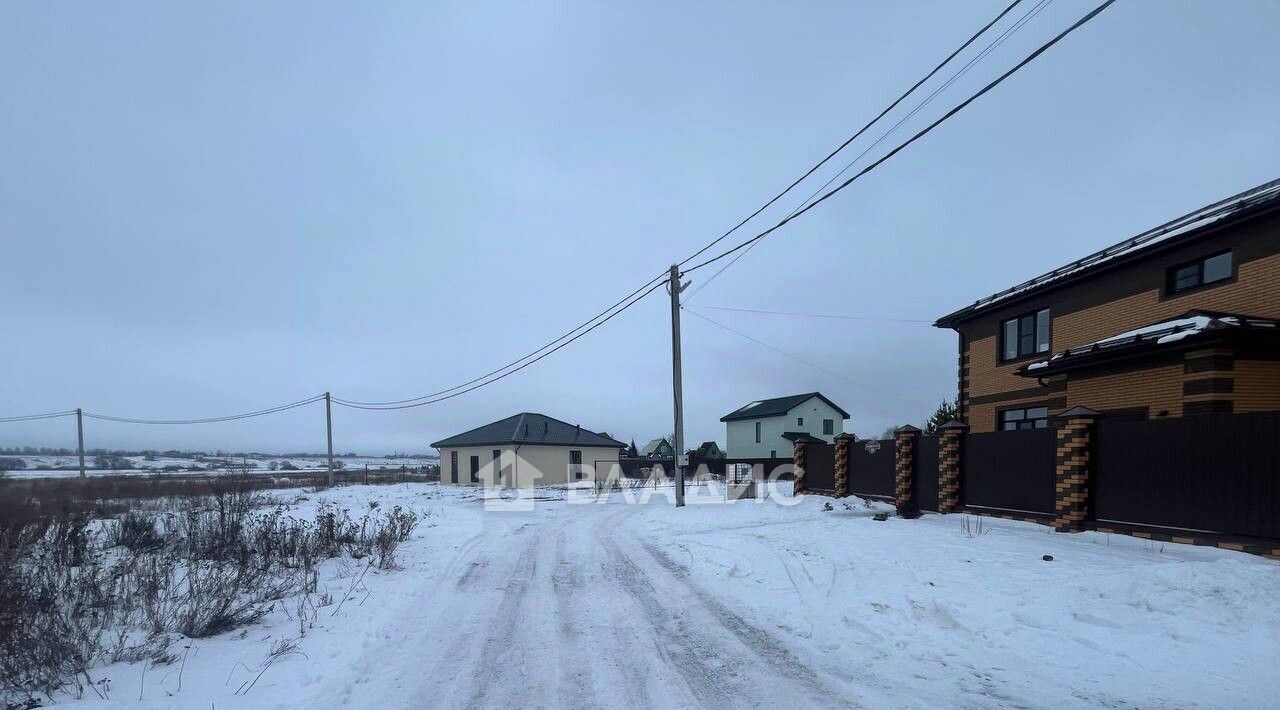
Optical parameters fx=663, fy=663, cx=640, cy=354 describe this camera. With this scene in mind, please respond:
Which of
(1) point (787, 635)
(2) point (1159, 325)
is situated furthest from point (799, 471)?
(1) point (787, 635)

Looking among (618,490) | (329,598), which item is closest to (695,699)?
(329,598)

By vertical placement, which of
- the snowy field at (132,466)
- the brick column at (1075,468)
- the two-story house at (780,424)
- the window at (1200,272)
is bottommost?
the snowy field at (132,466)

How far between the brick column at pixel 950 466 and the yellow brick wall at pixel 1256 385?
486cm

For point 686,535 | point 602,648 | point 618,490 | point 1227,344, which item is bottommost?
point 618,490

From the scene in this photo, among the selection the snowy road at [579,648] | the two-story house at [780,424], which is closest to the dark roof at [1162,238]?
the snowy road at [579,648]

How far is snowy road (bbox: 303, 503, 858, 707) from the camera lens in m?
5.04

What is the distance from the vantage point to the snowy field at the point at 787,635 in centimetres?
503

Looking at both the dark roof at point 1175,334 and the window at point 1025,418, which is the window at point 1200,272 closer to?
the dark roof at point 1175,334

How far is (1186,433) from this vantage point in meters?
9.58

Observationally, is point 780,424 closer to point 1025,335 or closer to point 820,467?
point 820,467

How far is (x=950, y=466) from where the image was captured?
14.7 m

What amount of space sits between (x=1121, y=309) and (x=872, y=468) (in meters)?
7.09

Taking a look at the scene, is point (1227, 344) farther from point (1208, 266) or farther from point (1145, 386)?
point (1208, 266)

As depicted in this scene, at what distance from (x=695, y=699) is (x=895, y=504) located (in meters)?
13.5
